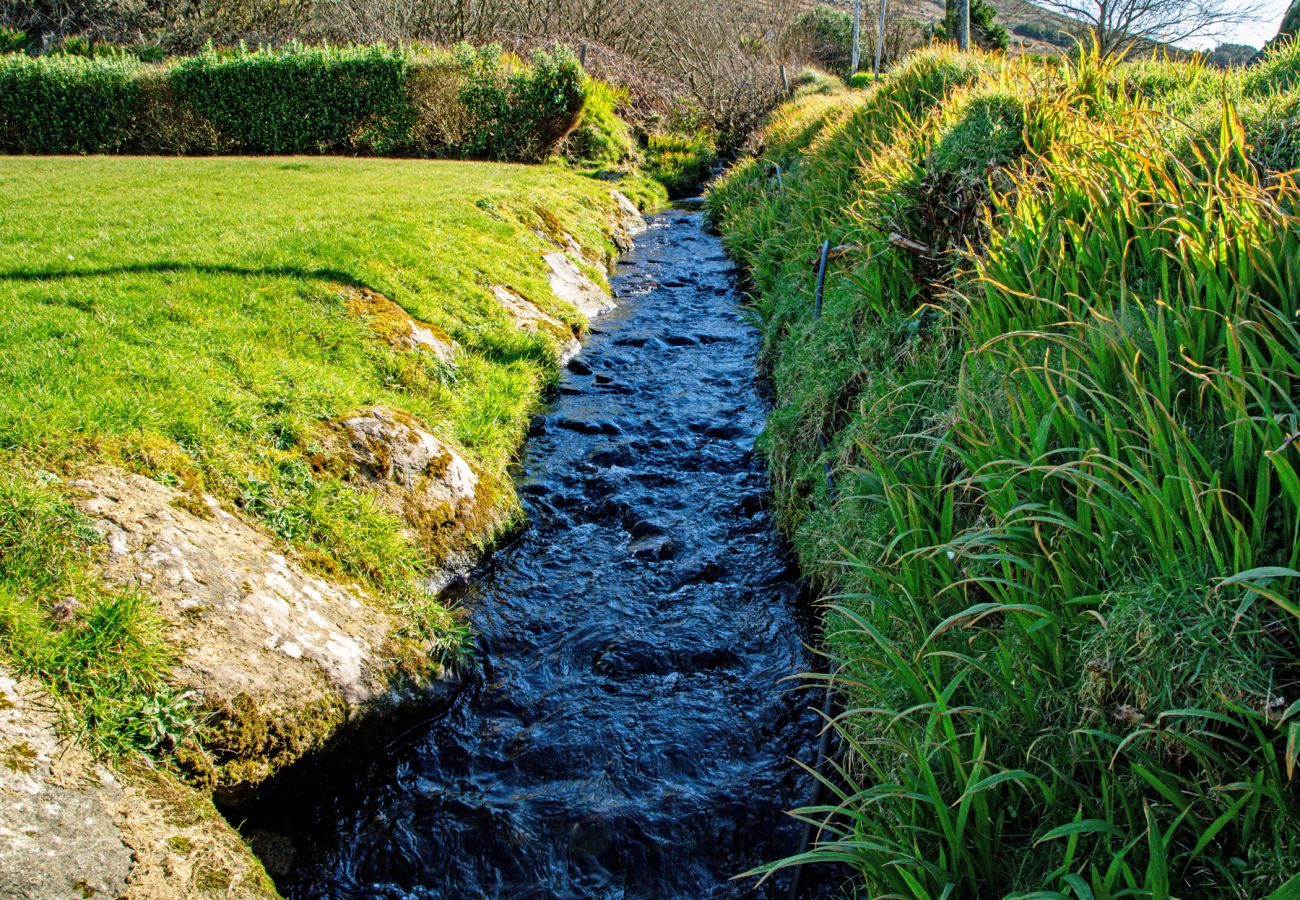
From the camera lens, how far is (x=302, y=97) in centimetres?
1777

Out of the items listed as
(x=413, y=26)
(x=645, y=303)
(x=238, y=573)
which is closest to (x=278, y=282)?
(x=238, y=573)

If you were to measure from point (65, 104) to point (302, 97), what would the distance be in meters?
4.97

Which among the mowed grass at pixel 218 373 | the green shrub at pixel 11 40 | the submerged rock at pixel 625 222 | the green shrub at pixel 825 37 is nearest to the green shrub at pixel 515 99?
the submerged rock at pixel 625 222

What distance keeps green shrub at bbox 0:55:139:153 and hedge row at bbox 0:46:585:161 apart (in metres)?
0.02

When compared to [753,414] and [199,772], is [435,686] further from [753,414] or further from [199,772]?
[753,414]

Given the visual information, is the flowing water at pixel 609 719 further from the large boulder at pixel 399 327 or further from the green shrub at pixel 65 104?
the green shrub at pixel 65 104

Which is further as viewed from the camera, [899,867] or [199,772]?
[199,772]

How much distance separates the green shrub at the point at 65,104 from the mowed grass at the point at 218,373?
334 inches

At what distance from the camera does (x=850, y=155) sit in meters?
8.63

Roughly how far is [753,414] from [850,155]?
11.7 feet

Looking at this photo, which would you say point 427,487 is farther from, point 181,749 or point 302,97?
point 302,97

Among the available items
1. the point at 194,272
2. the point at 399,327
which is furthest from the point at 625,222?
the point at 194,272

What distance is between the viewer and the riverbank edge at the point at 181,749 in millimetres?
2412

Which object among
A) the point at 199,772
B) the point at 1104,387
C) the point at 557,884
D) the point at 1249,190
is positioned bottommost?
the point at 557,884
